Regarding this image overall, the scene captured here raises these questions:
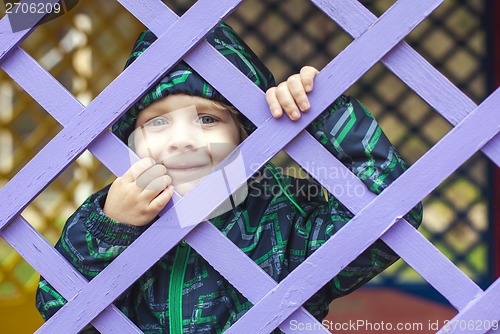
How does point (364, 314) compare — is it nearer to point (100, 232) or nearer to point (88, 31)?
point (88, 31)

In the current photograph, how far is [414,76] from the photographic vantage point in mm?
877

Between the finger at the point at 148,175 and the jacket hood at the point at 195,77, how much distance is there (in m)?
0.11

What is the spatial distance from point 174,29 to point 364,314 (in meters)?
1.92

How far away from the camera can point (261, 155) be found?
2.93 feet

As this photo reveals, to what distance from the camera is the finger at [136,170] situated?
934 mm

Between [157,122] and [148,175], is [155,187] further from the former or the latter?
[157,122]

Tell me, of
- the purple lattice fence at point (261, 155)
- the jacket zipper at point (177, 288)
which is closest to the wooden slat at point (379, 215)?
the purple lattice fence at point (261, 155)

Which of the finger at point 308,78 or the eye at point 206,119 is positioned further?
the eye at point 206,119

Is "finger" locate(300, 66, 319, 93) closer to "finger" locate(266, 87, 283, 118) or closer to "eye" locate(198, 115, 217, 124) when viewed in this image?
"finger" locate(266, 87, 283, 118)

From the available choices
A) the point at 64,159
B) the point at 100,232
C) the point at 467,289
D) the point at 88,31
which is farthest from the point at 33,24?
the point at 88,31

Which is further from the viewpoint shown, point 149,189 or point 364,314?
point 364,314

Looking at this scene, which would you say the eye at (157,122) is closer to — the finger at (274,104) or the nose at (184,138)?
the nose at (184,138)

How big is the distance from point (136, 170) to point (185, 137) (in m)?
0.09

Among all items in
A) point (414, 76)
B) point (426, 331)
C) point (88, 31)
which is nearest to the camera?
point (414, 76)
